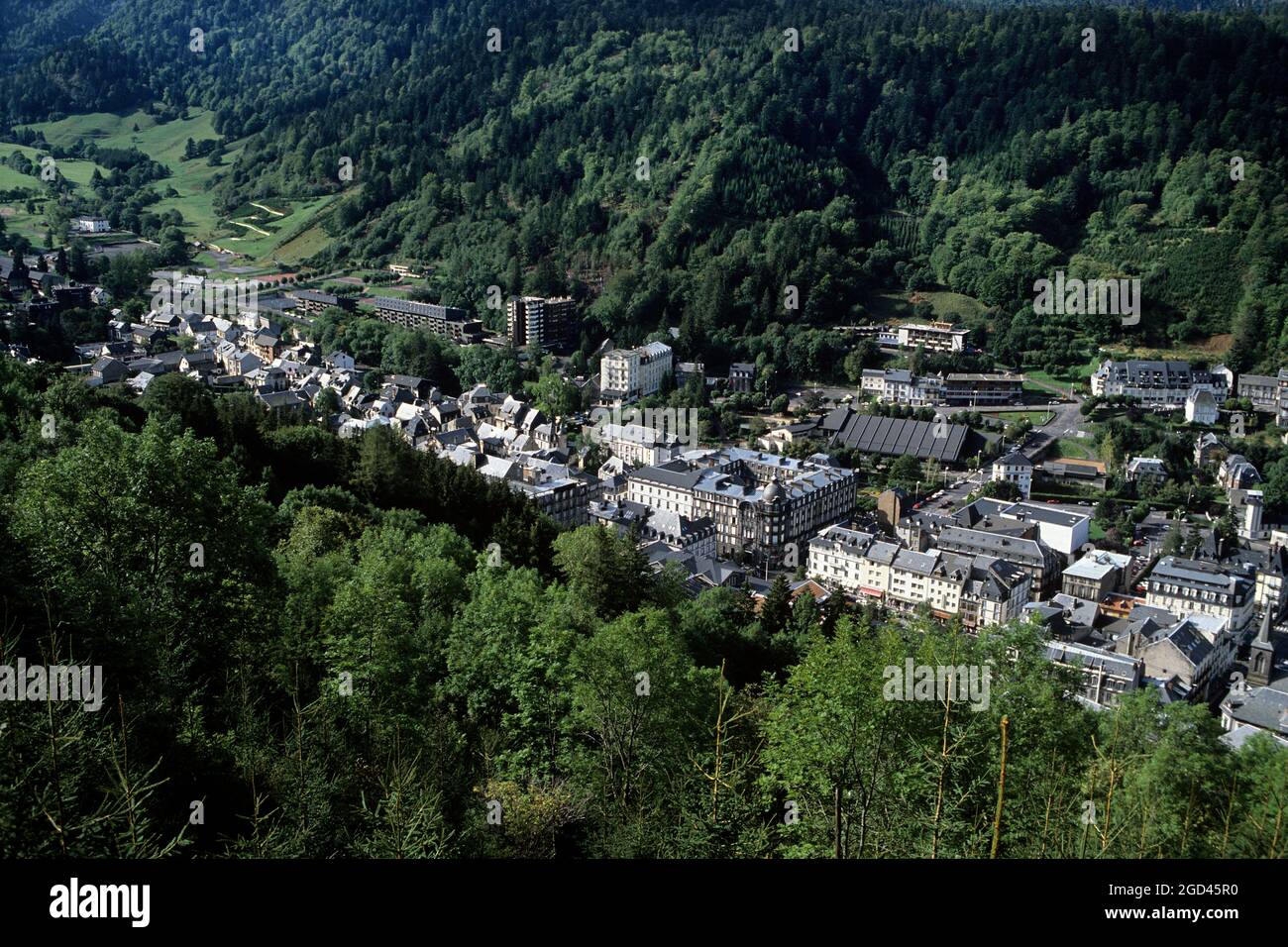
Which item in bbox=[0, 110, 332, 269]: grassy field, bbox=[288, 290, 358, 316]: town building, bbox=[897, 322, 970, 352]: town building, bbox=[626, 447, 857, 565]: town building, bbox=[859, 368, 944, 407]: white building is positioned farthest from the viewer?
bbox=[0, 110, 332, 269]: grassy field

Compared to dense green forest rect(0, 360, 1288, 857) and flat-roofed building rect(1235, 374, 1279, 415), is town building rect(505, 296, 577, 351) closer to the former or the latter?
flat-roofed building rect(1235, 374, 1279, 415)

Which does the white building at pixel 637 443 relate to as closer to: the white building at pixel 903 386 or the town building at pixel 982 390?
the white building at pixel 903 386

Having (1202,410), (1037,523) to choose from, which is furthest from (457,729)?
(1202,410)

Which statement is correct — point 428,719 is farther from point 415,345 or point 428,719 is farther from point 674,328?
point 674,328

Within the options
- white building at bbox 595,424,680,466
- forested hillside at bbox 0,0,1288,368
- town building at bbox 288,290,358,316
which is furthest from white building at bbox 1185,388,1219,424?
town building at bbox 288,290,358,316

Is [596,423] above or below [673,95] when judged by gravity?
below
